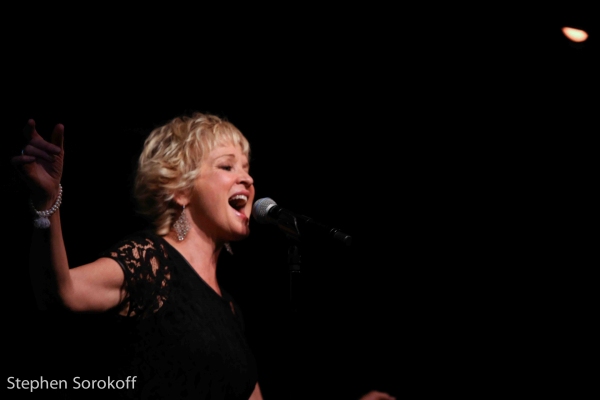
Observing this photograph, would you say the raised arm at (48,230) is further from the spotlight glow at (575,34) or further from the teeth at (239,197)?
the spotlight glow at (575,34)

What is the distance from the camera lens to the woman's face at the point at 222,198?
2.23 metres

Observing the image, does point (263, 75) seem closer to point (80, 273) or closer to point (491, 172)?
point (491, 172)

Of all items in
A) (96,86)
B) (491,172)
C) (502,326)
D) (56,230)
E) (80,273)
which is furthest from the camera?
(491,172)

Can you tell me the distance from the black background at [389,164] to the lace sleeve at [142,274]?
562 mm

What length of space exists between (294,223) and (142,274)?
514mm

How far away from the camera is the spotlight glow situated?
2.85m

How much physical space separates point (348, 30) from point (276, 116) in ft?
1.89

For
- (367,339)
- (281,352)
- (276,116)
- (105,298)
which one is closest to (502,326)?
(367,339)

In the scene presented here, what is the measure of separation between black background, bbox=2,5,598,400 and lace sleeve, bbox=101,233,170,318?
0.56 meters

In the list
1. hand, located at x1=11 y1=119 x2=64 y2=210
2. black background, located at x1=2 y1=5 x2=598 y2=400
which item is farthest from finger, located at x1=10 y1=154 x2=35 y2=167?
black background, located at x1=2 y1=5 x2=598 y2=400

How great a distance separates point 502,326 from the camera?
286cm

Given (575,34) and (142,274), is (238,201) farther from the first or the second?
(575,34)

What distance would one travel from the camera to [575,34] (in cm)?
286

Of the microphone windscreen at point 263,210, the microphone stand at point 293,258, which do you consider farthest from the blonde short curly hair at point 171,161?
the microphone stand at point 293,258
